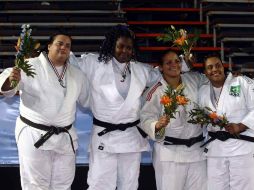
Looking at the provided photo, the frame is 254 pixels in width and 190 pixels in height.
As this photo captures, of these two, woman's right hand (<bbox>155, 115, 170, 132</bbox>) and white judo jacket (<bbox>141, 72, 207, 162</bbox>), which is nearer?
woman's right hand (<bbox>155, 115, 170, 132</bbox>)

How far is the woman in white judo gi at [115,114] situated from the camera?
147 inches

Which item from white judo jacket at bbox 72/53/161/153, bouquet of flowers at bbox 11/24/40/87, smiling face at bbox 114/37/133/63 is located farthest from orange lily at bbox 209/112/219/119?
bouquet of flowers at bbox 11/24/40/87

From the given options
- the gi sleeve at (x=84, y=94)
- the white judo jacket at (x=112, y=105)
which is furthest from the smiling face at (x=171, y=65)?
the gi sleeve at (x=84, y=94)

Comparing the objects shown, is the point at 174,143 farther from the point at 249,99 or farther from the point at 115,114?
the point at 249,99

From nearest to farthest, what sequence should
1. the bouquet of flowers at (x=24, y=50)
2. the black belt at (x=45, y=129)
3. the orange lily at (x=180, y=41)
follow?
the bouquet of flowers at (x=24, y=50), the black belt at (x=45, y=129), the orange lily at (x=180, y=41)

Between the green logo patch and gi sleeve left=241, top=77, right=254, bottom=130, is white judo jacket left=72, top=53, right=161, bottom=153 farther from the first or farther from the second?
gi sleeve left=241, top=77, right=254, bottom=130

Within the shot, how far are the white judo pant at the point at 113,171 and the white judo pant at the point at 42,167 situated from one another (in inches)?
8.5

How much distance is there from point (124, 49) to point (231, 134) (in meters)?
1.10

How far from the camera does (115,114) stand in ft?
12.3

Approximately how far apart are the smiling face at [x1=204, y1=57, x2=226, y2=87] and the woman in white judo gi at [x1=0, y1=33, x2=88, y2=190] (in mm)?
1128

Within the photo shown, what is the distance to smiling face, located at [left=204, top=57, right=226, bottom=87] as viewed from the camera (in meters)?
3.87

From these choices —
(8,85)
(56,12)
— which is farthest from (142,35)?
(8,85)

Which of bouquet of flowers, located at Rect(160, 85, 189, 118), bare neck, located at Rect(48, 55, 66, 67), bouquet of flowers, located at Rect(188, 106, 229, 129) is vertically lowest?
bouquet of flowers, located at Rect(188, 106, 229, 129)

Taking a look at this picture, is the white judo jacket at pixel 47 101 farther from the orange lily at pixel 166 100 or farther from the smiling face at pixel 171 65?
the smiling face at pixel 171 65
